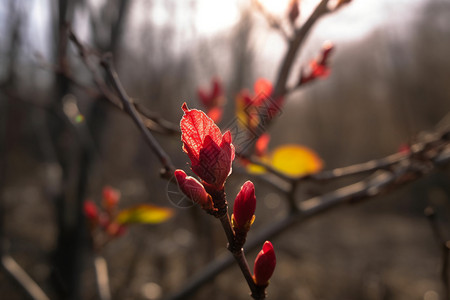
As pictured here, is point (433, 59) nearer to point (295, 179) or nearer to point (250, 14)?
point (250, 14)

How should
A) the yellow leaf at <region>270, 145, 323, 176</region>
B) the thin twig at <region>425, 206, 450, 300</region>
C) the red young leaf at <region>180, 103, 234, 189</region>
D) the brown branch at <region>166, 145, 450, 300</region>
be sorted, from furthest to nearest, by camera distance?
the yellow leaf at <region>270, 145, 323, 176</region> < the brown branch at <region>166, 145, 450, 300</region> < the thin twig at <region>425, 206, 450, 300</region> < the red young leaf at <region>180, 103, 234, 189</region>

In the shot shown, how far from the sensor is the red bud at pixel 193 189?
0.45 metres

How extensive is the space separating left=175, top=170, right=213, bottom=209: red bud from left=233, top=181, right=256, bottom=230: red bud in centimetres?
4

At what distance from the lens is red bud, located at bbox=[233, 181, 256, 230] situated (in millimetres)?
472

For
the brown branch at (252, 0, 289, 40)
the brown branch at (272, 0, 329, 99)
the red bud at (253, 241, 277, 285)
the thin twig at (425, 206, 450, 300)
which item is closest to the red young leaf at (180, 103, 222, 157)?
the red bud at (253, 241, 277, 285)

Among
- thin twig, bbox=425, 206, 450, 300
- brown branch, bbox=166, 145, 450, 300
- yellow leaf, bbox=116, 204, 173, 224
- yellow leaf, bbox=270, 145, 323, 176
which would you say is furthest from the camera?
yellow leaf, bbox=270, 145, 323, 176

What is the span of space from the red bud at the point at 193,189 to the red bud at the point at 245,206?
1.5 inches

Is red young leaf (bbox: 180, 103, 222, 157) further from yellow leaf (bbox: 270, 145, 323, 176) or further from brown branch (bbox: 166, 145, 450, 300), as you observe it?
yellow leaf (bbox: 270, 145, 323, 176)

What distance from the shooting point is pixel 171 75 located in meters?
7.81

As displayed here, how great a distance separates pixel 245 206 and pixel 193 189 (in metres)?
0.08

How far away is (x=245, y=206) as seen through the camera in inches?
18.8

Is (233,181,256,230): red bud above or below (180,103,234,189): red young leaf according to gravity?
below

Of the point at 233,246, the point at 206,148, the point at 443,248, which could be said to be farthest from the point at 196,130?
the point at 443,248

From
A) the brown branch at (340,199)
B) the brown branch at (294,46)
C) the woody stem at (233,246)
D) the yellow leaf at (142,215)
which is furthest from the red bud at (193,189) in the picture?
the yellow leaf at (142,215)
